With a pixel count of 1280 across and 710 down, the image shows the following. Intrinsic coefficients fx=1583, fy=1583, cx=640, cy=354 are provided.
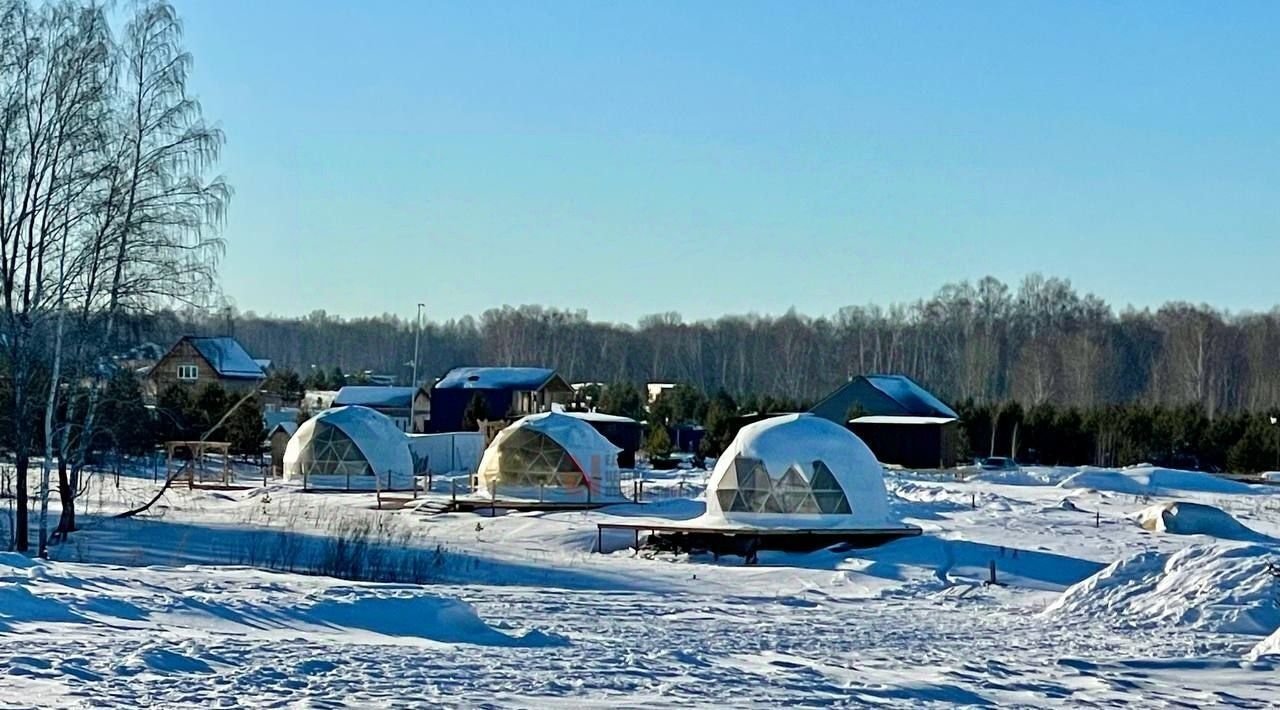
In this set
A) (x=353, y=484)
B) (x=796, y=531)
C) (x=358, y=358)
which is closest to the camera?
(x=796, y=531)

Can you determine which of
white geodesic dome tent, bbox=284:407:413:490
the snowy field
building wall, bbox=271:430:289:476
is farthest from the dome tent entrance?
building wall, bbox=271:430:289:476

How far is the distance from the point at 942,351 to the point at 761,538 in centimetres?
7345

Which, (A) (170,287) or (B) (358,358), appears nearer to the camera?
(A) (170,287)

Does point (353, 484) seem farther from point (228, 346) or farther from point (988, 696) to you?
point (988, 696)

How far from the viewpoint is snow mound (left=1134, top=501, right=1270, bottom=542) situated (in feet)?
95.2

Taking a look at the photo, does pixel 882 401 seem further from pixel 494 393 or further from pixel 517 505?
pixel 517 505

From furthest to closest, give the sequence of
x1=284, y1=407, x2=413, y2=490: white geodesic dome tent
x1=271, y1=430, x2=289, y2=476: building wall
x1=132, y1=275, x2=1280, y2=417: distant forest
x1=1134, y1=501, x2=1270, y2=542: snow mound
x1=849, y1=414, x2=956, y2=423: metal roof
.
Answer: x1=132, y1=275, x2=1280, y2=417: distant forest → x1=849, y1=414, x2=956, y2=423: metal roof → x1=271, y1=430, x2=289, y2=476: building wall → x1=284, y1=407, x2=413, y2=490: white geodesic dome tent → x1=1134, y1=501, x2=1270, y2=542: snow mound

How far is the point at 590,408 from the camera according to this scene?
72.3m

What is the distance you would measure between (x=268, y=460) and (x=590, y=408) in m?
19.7

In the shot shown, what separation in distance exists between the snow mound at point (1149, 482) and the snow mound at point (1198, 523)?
13.1 metres

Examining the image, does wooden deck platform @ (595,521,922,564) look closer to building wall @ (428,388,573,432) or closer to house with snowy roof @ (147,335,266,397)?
building wall @ (428,388,573,432)

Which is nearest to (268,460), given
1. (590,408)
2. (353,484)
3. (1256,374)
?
(353,484)

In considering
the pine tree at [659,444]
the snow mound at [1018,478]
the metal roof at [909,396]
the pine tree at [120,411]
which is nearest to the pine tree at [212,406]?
the pine tree at [659,444]

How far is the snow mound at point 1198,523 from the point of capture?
2903 cm
